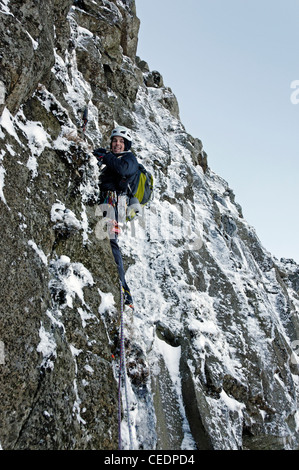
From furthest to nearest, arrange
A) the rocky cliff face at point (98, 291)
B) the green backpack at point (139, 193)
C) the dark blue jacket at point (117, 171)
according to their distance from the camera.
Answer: the green backpack at point (139, 193)
the dark blue jacket at point (117, 171)
the rocky cliff face at point (98, 291)

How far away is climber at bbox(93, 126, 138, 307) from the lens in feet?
21.2

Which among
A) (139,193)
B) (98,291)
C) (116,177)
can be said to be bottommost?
(98,291)

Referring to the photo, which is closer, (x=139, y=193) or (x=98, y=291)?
(x=98, y=291)

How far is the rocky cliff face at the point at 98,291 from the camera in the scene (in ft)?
12.3

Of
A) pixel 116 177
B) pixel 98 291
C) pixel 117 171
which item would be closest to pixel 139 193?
pixel 116 177

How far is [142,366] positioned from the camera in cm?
641

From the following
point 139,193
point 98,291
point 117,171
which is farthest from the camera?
point 139,193

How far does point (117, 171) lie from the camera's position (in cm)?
641

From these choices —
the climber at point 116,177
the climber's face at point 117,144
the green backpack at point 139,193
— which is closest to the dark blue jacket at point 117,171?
the climber at point 116,177

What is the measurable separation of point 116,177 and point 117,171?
56cm

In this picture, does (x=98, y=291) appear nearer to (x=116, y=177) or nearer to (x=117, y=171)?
(x=117, y=171)

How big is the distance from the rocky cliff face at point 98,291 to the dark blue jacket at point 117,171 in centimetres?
28

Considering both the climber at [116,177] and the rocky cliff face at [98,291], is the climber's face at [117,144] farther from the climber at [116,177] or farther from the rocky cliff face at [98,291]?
the rocky cliff face at [98,291]

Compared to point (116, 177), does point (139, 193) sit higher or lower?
lower
